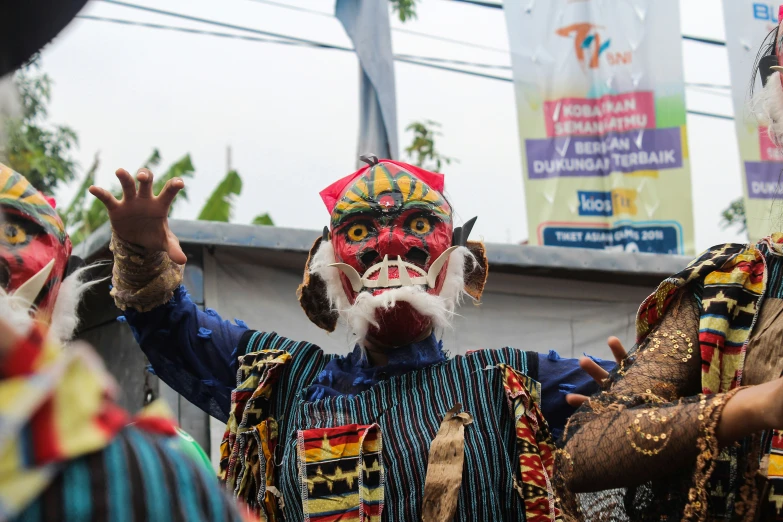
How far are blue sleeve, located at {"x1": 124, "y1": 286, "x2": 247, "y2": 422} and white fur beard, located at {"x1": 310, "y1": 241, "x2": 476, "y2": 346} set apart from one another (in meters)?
0.32

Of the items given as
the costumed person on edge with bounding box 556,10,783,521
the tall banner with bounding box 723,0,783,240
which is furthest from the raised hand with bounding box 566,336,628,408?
the tall banner with bounding box 723,0,783,240

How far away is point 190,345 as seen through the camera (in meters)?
2.96

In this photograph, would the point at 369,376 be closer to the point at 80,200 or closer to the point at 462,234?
the point at 462,234

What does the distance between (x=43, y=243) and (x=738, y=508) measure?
1693 millimetres

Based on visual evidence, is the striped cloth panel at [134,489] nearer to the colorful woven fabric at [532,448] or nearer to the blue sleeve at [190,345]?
the colorful woven fabric at [532,448]

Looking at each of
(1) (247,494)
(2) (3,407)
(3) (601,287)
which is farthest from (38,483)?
(3) (601,287)

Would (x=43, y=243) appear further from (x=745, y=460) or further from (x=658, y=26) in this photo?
(x=658, y=26)

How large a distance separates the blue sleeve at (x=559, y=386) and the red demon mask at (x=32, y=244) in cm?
134

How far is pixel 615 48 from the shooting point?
715 cm

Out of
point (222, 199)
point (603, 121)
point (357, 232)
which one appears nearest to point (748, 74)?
point (603, 121)

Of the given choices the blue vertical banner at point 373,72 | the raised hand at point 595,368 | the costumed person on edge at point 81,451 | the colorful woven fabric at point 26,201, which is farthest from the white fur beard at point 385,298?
the blue vertical banner at point 373,72

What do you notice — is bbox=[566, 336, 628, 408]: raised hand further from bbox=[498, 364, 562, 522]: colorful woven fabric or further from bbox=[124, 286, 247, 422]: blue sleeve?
bbox=[124, 286, 247, 422]: blue sleeve

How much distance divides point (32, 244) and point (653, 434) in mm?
1497

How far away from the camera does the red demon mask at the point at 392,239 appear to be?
2.79m
